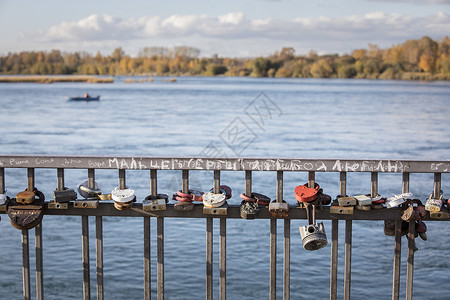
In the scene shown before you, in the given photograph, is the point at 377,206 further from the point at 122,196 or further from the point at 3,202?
the point at 3,202

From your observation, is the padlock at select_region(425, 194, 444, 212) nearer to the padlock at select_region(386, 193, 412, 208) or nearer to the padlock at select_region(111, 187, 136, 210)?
the padlock at select_region(386, 193, 412, 208)

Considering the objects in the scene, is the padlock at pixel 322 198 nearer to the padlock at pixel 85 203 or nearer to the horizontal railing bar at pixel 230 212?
the horizontal railing bar at pixel 230 212

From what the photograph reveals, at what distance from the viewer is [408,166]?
13.2ft

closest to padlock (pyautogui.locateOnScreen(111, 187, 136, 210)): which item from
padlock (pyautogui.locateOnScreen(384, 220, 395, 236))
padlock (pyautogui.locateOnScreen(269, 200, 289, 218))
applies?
padlock (pyautogui.locateOnScreen(269, 200, 289, 218))

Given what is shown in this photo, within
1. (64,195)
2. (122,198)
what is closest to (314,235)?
(122,198)

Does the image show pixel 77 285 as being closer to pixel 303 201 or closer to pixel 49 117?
pixel 303 201

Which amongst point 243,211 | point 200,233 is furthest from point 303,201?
point 200,233

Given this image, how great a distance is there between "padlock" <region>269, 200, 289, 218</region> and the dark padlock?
60.3 inches

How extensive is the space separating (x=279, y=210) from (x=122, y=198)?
3.37ft

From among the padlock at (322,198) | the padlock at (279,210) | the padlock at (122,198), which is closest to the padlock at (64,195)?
the padlock at (122,198)

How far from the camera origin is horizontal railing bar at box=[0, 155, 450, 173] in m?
4.00

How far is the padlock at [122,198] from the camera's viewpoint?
407 cm

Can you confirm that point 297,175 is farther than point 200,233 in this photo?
Yes

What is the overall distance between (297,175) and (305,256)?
7491 mm
